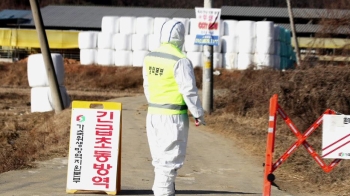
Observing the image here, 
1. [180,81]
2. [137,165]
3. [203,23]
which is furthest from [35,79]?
[180,81]

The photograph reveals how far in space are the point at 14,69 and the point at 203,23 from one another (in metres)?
24.5

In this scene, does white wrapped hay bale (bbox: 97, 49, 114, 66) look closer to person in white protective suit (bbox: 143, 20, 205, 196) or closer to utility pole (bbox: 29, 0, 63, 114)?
utility pole (bbox: 29, 0, 63, 114)

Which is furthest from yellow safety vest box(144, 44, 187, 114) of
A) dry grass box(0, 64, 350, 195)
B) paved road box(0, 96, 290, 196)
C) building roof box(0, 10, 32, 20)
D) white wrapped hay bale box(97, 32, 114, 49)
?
building roof box(0, 10, 32, 20)

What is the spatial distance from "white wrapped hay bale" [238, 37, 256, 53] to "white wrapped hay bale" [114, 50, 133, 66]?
5565 mm

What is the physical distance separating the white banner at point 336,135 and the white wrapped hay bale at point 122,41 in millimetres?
29350

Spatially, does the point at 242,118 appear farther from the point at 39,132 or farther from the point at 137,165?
the point at 137,165

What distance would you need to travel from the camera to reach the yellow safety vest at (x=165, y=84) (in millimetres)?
8641

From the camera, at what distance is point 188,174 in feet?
39.4

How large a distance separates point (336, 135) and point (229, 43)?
27962mm

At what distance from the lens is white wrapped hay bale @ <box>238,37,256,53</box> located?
1475 inches

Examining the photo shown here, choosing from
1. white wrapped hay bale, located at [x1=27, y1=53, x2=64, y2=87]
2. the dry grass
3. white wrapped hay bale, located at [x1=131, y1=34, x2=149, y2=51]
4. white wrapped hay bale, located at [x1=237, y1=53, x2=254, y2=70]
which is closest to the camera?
the dry grass

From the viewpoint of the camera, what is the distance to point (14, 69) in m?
41.9

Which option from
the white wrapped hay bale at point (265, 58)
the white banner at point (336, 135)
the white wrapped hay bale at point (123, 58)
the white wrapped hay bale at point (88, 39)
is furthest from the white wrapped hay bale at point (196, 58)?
the white banner at point (336, 135)

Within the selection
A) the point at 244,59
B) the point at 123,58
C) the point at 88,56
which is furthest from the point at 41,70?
the point at 88,56
